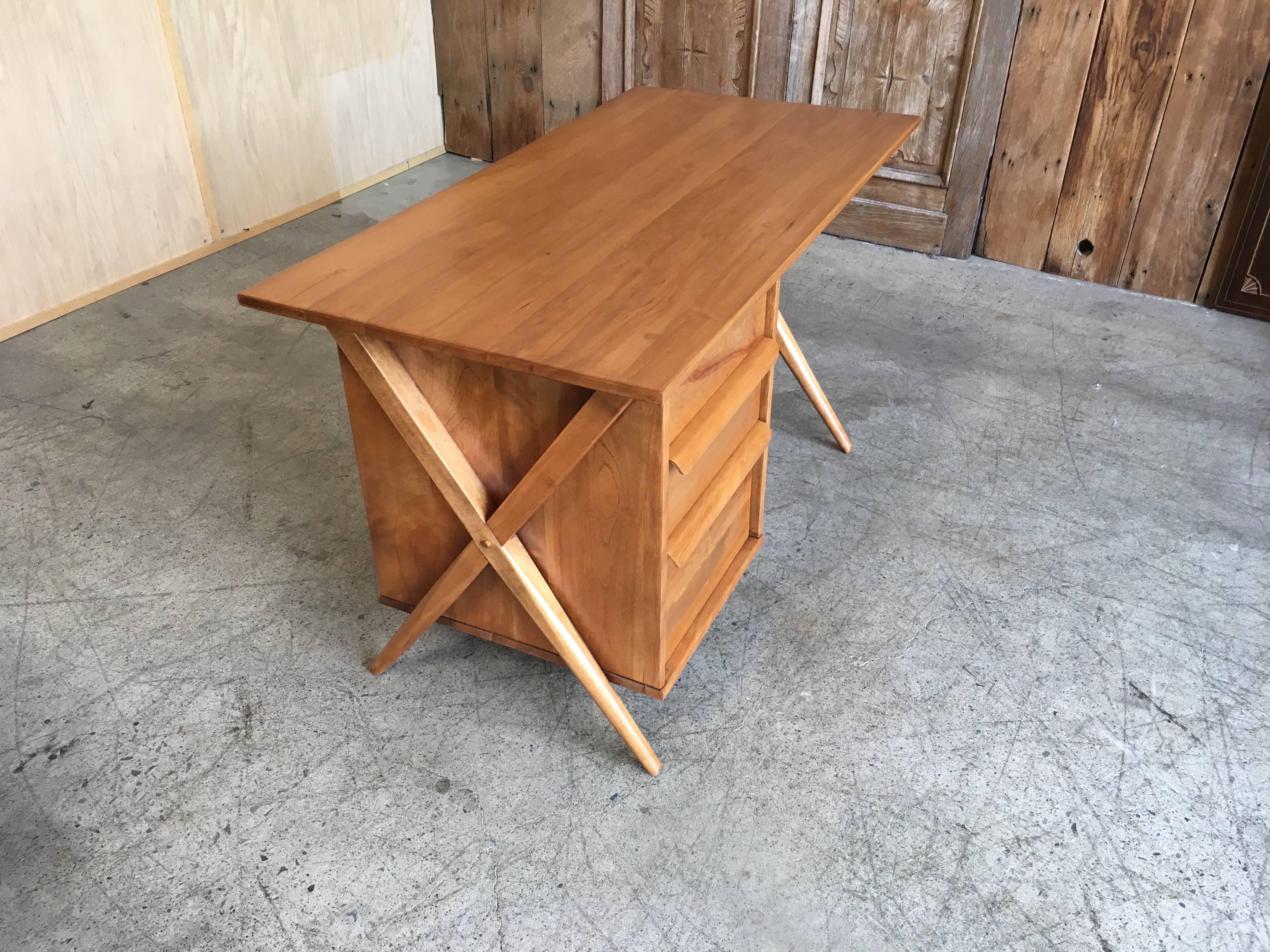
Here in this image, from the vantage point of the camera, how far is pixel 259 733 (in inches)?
74.5

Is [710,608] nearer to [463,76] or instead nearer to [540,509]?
[540,509]

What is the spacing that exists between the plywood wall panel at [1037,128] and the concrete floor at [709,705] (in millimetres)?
786

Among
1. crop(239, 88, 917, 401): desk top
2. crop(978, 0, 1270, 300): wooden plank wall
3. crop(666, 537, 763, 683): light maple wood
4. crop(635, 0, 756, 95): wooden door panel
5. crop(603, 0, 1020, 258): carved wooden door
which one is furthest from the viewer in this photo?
crop(635, 0, 756, 95): wooden door panel

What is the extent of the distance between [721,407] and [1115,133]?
7.59 ft

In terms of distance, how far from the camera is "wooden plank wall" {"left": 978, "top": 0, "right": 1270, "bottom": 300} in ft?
10.1

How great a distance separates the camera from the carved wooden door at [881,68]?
3.38 metres

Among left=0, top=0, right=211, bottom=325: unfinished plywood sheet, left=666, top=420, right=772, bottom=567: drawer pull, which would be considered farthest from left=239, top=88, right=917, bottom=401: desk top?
left=0, top=0, right=211, bottom=325: unfinished plywood sheet

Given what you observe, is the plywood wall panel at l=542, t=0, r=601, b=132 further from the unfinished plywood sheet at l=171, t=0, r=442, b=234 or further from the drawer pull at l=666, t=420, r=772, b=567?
the drawer pull at l=666, t=420, r=772, b=567

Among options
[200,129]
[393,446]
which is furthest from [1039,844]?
[200,129]

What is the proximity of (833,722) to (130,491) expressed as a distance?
174 cm

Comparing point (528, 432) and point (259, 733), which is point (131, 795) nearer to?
point (259, 733)

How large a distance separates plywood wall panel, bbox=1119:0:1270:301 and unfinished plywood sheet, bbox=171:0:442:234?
279 cm

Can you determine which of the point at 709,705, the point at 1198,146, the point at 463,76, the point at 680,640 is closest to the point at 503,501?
the point at 680,640

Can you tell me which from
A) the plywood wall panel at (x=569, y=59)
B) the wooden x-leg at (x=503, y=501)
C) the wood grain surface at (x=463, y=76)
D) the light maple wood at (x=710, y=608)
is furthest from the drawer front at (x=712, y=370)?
the wood grain surface at (x=463, y=76)
